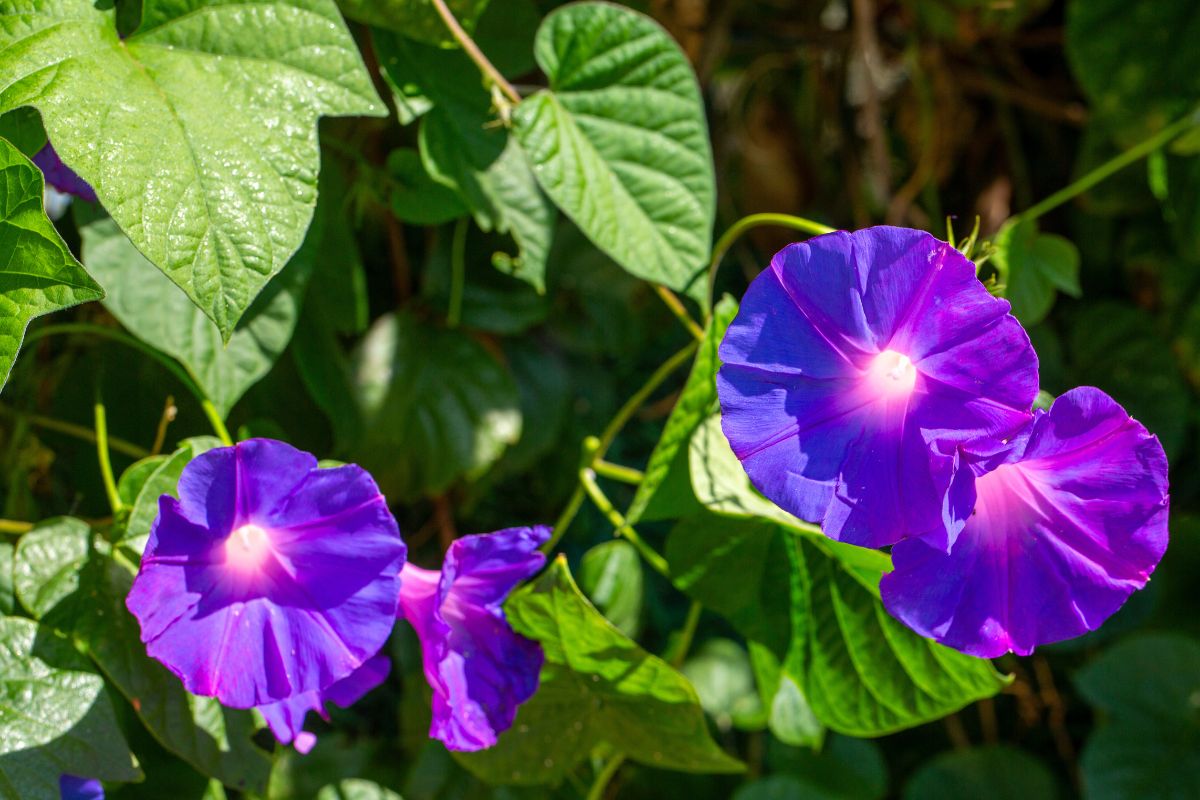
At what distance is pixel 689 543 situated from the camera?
895mm

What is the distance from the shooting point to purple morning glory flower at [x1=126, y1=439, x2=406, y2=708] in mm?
702

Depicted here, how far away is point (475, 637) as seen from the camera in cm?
83

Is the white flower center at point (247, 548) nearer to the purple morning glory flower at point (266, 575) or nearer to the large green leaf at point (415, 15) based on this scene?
the purple morning glory flower at point (266, 575)

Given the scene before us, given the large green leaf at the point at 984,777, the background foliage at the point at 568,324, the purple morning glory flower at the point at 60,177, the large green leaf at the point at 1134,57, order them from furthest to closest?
the large green leaf at the point at 984,777 < the large green leaf at the point at 1134,57 < the purple morning glory flower at the point at 60,177 < the background foliage at the point at 568,324

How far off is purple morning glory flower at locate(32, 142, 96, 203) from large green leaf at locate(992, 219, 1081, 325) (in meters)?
0.77

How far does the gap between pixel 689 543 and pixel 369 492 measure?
0.28 metres

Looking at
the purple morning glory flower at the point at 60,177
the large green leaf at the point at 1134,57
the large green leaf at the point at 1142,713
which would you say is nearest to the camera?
the purple morning glory flower at the point at 60,177

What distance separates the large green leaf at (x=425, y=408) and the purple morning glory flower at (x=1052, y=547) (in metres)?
0.62

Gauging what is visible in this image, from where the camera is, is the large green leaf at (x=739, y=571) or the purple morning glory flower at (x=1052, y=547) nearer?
the purple morning glory flower at (x=1052, y=547)

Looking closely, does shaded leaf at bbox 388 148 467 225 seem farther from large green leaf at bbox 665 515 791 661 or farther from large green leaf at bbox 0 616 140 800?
large green leaf at bbox 0 616 140 800

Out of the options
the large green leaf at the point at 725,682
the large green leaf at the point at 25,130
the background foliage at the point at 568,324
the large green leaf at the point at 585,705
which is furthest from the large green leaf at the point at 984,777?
the large green leaf at the point at 25,130

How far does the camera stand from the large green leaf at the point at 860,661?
0.84 metres

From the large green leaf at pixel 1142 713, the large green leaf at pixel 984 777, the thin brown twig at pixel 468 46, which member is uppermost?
the thin brown twig at pixel 468 46

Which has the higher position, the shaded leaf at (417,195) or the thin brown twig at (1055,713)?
the shaded leaf at (417,195)
